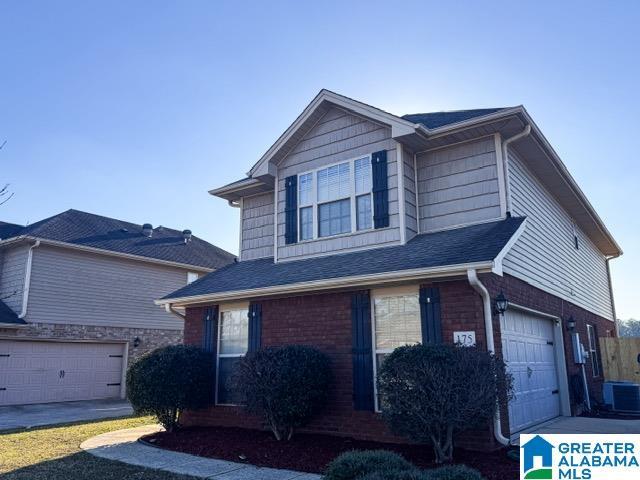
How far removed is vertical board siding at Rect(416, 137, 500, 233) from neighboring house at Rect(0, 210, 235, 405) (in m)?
10.7

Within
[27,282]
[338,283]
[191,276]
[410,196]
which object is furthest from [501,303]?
[191,276]

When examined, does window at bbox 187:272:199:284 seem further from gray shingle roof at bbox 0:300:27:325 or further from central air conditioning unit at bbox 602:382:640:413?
central air conditioning unit at bbox 602:382:640:413

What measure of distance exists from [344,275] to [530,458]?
4230 mm

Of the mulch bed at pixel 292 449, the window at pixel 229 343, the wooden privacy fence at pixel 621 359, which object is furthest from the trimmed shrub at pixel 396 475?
the wooden privacy fence at pixel 621 359

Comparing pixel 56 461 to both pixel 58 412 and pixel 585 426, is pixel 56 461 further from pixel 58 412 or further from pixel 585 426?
pixel 585 426

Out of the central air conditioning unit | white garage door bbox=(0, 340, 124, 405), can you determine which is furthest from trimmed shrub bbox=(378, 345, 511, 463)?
white garage door bbox=(0, 340, 124, 405)

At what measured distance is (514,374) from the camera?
27.8 ft

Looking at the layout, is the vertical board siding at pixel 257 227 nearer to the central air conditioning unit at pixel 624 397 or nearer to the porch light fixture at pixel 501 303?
the porch light fixture at pixel 501 303

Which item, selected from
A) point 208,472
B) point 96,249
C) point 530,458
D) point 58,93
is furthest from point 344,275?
point 96,249

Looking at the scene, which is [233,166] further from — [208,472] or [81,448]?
[208,472]

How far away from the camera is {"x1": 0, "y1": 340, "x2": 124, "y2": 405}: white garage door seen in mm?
16516

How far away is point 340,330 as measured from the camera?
879 cm

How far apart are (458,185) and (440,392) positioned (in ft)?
14.5

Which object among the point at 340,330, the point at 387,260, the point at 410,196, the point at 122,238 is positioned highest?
the point at 122,238
